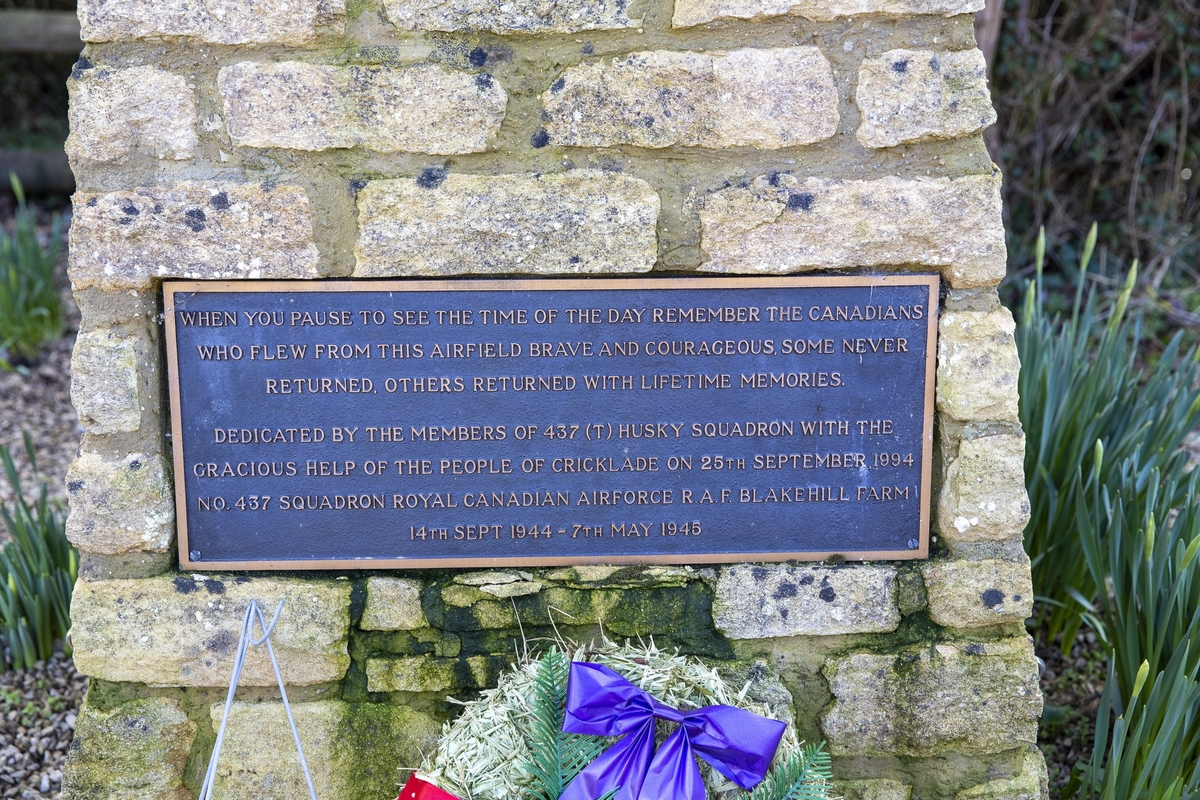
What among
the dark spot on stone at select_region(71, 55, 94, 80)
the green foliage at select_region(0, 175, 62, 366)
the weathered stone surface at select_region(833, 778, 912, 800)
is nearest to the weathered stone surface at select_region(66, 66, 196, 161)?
the dark spot on stone at select_region(71, 55, 94, 80)

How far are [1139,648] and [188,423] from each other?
2238 millimetres

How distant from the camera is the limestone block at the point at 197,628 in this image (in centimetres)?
216

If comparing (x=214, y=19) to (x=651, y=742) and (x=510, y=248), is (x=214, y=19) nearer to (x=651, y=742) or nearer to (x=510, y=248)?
(x=510, y=248)

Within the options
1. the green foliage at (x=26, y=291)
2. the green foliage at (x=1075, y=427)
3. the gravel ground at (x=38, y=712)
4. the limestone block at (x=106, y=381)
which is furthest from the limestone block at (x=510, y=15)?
the green foliage at (x=26, y=291)

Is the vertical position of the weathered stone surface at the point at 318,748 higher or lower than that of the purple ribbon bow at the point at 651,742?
lower

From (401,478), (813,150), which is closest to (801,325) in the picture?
(813,150)

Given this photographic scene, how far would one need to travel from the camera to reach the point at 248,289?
2.10 m

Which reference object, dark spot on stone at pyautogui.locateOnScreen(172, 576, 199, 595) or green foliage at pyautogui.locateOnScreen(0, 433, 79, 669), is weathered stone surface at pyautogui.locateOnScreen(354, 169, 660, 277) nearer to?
dark spot on stone at pyautogui.locateOnScreen(172, 576, 199, 595)

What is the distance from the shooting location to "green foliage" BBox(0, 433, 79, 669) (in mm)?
2637

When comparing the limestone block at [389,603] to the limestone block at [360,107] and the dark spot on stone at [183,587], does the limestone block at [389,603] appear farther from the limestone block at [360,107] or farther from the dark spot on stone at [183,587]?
the limestone block at [360,107]

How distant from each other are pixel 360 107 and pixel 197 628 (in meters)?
1.21

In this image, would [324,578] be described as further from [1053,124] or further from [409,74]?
[1053,124]

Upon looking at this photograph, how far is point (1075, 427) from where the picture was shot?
8.98 ft

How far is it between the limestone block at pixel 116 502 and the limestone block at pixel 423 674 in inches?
22.9
